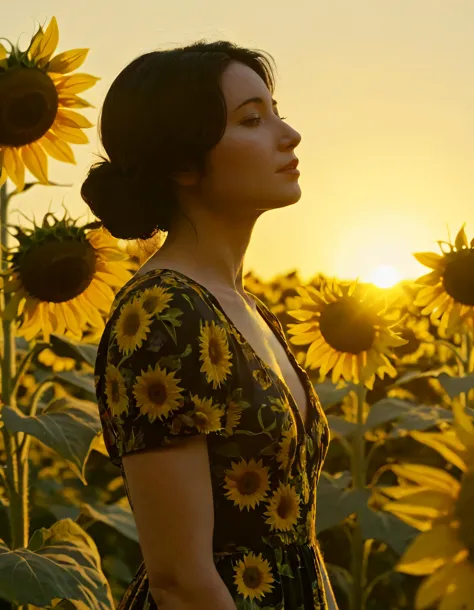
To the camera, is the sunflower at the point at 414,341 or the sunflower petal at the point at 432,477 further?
the sunflower at the point at 414,341

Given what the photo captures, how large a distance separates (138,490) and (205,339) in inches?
10.3

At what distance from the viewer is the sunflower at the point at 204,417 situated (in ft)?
5.16

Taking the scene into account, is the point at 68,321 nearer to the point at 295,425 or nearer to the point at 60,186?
the point at 60,186

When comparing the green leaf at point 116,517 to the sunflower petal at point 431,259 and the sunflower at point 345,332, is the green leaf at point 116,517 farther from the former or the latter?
the sunflower petal at point 431,259

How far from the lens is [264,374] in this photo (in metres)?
1.71

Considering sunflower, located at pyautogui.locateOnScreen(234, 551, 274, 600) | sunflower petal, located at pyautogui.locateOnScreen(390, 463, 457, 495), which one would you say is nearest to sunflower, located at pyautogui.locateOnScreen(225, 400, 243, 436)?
sunflower, located at pyautogui.locateOnScreen(234, 551, 274, 600)

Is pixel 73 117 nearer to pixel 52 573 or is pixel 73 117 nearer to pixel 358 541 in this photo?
pixel 52 573

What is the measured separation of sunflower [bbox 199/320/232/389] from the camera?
5.27 ft

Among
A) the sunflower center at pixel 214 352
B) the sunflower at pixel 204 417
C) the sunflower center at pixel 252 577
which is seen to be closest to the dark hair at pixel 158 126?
the sunflower center at pixel 214 352

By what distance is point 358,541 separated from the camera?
139 inches

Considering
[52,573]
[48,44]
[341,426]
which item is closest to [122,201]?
[52,573]

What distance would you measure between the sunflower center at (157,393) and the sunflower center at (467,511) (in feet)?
1.87

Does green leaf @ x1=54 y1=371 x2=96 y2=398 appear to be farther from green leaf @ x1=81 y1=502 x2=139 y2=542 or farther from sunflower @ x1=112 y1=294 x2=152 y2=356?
sunflower @ x1=112 y1=294 x2=152 y2=356

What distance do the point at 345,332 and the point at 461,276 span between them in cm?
49
